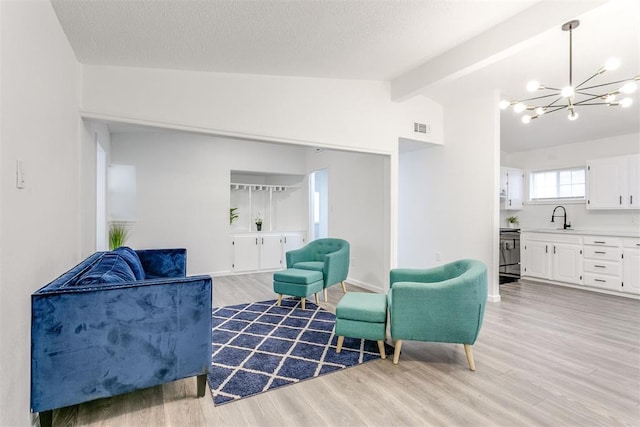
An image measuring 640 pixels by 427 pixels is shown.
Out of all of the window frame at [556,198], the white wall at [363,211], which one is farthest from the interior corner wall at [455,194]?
the window frame at [556,198]

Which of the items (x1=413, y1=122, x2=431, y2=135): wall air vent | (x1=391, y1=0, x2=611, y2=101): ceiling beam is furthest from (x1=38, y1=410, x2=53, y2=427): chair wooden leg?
(x1=413, y1=122, x2=431, y2=135): wall air vent

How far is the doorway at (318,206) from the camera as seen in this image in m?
6.87

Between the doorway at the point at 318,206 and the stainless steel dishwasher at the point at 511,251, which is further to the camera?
the doorway at the point at 318,206

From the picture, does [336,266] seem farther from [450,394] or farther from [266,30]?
[266,30]

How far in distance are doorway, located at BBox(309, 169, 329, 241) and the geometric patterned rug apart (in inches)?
127

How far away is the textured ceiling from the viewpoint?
7.13ft

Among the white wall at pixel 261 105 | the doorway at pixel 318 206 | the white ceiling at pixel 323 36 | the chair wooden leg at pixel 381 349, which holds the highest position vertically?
the white ceiling at pixel 323 36

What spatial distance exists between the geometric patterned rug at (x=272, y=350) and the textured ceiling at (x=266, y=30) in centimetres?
256

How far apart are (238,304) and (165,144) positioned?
3183mm

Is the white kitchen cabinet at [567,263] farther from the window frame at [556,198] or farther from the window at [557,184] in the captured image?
the window at [557,184]

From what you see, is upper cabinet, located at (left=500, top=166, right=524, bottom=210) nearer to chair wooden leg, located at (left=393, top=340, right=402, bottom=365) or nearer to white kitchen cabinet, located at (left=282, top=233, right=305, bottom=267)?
white kitchen cabinet, located at (left=282, top=233, right=305, bottom=267)

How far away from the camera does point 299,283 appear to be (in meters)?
3.86

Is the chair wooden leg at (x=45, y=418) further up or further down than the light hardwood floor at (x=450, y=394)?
further up

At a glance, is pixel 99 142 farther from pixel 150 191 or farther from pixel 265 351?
pixel 265 351
